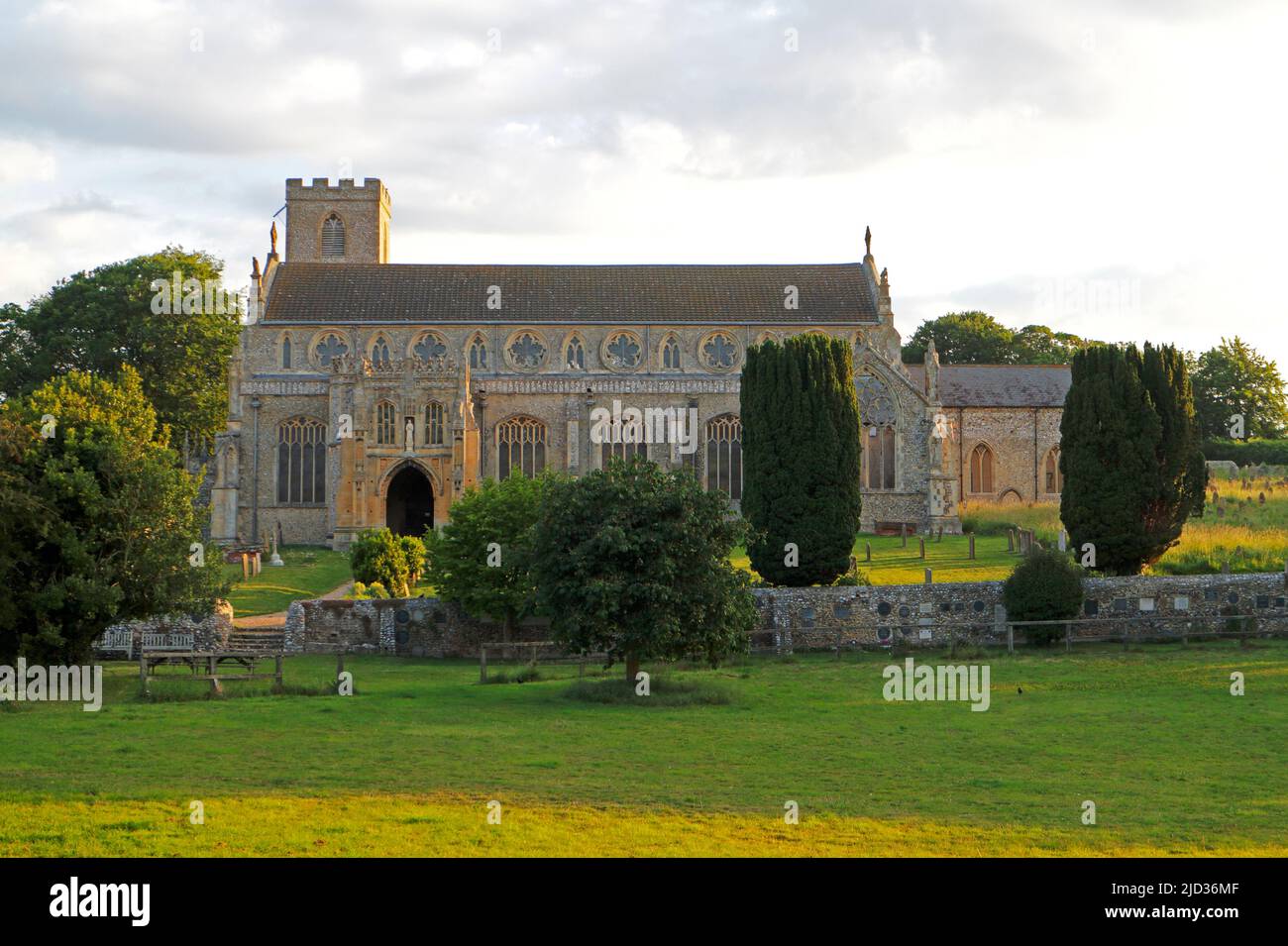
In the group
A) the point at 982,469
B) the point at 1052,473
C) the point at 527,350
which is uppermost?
the point at 527,350

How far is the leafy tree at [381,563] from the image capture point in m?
39.0

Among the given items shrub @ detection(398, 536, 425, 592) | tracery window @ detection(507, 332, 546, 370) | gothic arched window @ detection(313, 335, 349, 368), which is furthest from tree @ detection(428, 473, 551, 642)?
gothic arched window @ detection(313, 335, 349, 368)

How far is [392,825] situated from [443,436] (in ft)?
135

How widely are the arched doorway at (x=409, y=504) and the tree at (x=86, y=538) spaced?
88.8 feet

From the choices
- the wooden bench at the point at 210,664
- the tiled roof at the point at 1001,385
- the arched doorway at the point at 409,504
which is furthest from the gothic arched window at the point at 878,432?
the wooden bench at the point at 210,664

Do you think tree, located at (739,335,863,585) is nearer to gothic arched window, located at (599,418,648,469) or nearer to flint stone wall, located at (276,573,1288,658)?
flint stone wall, located at (276,573,1288,658)

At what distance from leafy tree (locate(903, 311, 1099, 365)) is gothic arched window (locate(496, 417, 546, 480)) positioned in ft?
113

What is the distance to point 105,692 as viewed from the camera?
984 inches

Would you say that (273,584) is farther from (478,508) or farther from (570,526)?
(570,526)

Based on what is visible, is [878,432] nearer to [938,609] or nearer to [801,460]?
[801,460]

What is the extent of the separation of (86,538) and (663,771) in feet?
48.4

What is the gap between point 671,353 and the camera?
209 ft

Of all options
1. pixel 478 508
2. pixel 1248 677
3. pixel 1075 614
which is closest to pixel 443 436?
pixel 478 508

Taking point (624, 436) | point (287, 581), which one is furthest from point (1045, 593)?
point (624, 436)
